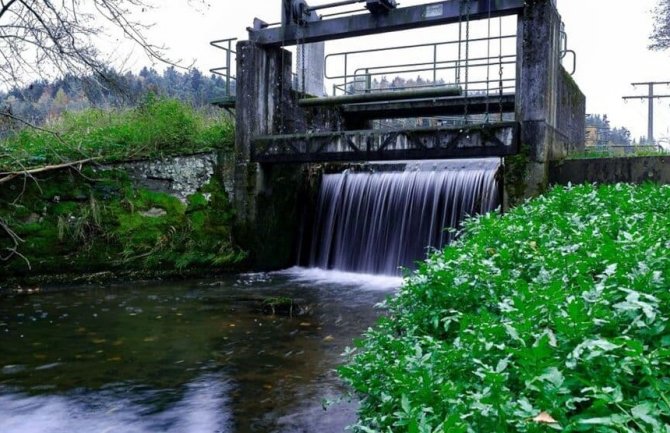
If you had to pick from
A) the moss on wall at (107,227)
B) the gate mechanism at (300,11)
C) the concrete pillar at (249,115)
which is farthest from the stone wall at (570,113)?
the moss on wall at (107,227)

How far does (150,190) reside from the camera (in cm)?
1213

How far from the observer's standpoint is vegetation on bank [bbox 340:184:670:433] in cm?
148

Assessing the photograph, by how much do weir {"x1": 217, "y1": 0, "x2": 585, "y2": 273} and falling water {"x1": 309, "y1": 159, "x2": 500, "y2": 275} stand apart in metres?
0.03

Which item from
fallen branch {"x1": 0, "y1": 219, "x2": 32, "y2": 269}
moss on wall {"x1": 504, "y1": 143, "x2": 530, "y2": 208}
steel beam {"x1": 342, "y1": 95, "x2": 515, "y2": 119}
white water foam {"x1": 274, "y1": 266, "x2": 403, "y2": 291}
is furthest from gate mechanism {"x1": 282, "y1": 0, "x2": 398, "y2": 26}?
fallen branch {"x1": 0, "y1": 219, "x2": 32, "y2": 269}

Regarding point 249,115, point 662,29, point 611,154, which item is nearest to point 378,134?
point 249,115

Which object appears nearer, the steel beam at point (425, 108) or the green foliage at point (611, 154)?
the green foliage at point (611, 154)

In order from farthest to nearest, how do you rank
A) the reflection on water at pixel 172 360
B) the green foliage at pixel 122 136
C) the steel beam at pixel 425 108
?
the steel beam at pixel 425 108 < the green foliage at pixel 122 136 < the reflection on water at pixel 172 360

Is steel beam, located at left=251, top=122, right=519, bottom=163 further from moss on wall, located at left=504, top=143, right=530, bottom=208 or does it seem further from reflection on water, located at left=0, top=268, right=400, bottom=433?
reflection on water, located at left=0, top=268, right=400, bottom=433

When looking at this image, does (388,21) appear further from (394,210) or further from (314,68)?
(314,68)

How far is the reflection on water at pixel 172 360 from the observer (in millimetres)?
4641

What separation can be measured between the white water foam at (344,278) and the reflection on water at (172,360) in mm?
1319

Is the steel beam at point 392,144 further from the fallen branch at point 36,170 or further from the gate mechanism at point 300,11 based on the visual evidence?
the fallen branch at point 36,170

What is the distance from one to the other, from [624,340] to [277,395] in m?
3.95

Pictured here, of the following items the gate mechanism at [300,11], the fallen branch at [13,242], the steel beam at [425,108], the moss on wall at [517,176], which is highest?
the gate mechanism at [300,11]
